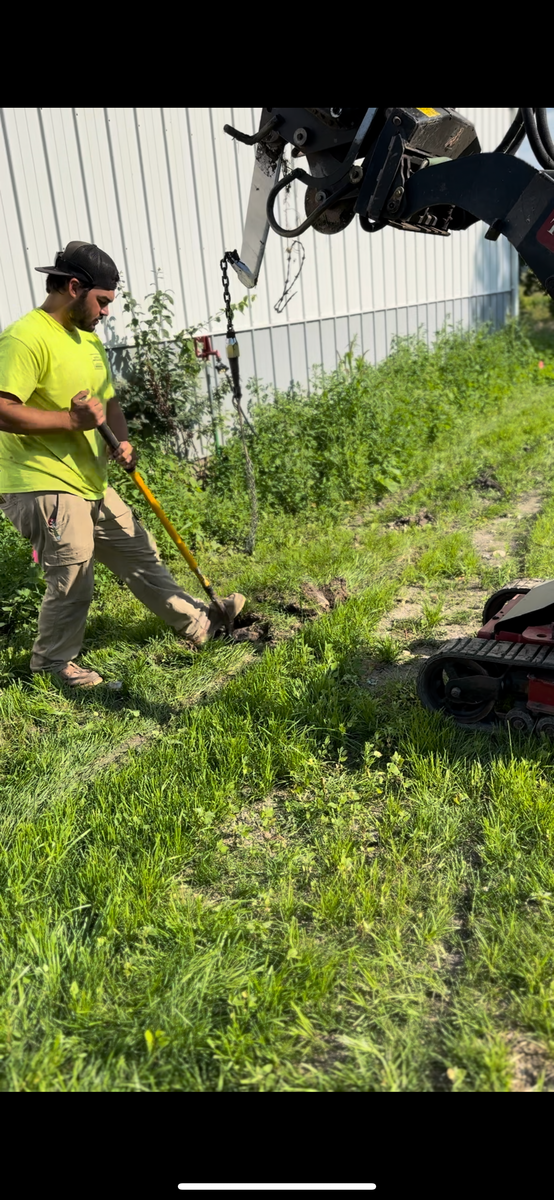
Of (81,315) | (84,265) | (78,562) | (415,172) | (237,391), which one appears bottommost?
(78,562)

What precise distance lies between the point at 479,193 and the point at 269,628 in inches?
110

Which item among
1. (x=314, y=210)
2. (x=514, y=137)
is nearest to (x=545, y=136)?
(x=514, y=137)

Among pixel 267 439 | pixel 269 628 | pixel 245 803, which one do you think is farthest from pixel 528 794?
pixel 267 439

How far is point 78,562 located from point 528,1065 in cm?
322

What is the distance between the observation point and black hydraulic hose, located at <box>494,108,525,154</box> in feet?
10.8

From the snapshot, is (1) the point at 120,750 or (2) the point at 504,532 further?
(2) the point at 504,532

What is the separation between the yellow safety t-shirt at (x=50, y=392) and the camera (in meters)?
4.02

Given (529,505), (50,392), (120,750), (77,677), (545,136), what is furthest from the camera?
(529,505)

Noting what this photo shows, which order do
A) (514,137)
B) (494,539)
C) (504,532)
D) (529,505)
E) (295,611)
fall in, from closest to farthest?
(514,137), (295,611), (494,539), (504,532), (529,505)

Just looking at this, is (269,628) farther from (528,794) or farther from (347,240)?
(347,240)

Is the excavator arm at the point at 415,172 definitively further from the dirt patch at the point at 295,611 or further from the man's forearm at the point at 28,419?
the dirt patch at the point at 295,611

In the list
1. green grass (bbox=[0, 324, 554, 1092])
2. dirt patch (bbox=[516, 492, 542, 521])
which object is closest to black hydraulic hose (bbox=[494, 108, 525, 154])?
green grass (bbox=[0, 324, 554, 1092])

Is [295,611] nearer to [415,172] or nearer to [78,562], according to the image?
[78,562]

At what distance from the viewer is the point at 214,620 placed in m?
5.11
